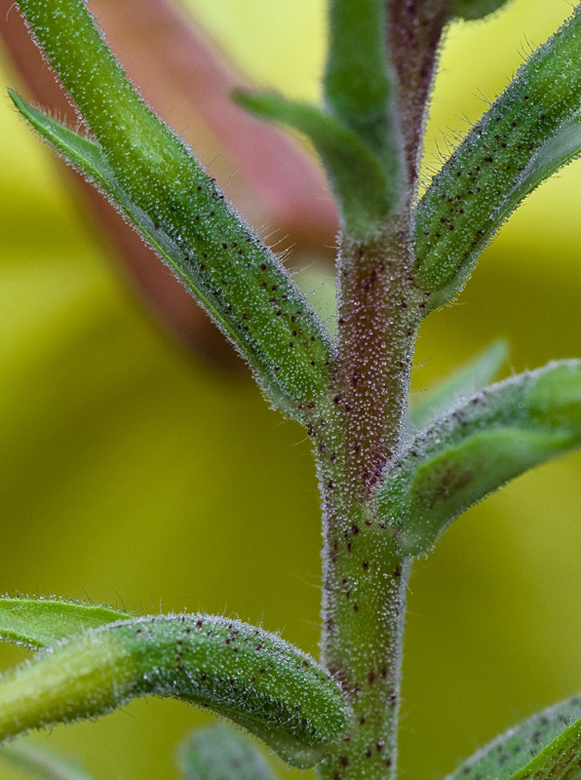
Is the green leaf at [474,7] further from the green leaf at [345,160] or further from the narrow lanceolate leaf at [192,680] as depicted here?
the narrow lanceolate leaf at [192,680]

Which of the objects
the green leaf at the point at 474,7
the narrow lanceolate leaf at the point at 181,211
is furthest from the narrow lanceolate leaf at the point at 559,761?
the green leaf at the point at 474,7

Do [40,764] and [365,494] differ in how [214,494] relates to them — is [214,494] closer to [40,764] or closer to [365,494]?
[40,764]

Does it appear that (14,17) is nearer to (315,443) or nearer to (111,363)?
(111,363)

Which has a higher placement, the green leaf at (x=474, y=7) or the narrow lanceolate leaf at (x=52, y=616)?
the green leaf at (x=474, y=7)

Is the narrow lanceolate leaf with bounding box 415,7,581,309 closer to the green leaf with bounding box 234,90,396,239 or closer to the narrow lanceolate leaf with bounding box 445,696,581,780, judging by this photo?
the green leaf with bounding box 234,90,396,239

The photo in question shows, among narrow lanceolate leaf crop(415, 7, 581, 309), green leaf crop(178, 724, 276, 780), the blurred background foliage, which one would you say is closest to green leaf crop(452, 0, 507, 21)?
narrow lanceolate leaf crop(415, 7, 581, 309)
